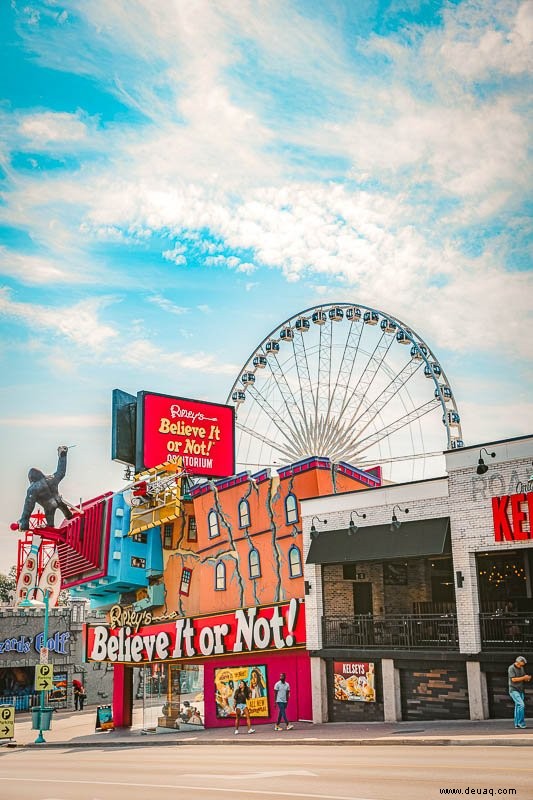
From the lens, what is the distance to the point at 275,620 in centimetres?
3116

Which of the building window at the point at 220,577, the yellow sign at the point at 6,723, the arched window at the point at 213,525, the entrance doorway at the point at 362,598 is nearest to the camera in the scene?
the entrance doorway at the point at 362,598

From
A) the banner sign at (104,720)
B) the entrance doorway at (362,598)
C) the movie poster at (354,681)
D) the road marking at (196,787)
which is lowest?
the banner sign at (104,720)

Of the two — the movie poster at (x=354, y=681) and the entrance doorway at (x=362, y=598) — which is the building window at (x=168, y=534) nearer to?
the entrance doorway at (x=362, y=598)

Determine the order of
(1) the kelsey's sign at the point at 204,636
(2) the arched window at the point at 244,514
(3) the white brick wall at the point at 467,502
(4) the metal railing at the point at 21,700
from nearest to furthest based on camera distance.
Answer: (3) the white brick wall at the point at 467,502, (1) the kelsey's sign at the point at 204,636, (2) the arched window at the point at 244,514, (4) the metal railing at the point at 21,700

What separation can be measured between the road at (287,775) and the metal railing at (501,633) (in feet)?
18.7

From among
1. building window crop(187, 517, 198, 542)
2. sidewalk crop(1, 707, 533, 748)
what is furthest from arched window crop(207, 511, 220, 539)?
sidewalk crop(1, 707, 533, 748)

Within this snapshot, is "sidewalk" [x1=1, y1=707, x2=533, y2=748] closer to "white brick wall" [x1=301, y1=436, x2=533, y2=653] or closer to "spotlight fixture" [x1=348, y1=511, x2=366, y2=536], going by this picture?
"white brick wall" [x1=301, y1=436, x2=533, y2=653]

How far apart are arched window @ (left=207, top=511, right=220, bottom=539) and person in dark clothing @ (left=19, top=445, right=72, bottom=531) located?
Result: 1178cm

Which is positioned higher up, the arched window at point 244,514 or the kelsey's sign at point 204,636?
the arched window at point 244,514

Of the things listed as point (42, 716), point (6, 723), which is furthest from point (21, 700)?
point (6, 723)

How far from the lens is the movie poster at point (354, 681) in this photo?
91.1 ft

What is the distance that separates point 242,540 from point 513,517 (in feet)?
44.0

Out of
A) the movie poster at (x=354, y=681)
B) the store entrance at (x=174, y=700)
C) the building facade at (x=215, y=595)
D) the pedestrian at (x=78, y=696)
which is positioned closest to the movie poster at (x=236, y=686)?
the building facade at (x=215, y=595)

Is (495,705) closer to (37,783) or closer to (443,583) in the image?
(443,583)
